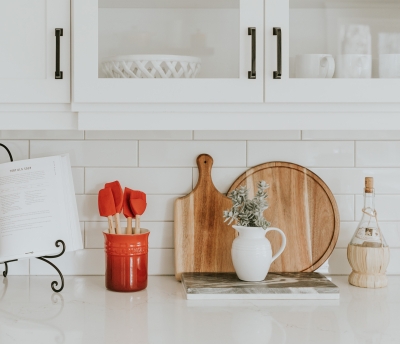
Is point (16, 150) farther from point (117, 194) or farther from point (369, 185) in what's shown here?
point (369, 185)

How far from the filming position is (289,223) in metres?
1.70

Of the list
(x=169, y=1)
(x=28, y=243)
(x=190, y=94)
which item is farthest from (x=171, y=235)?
(x=169, y=1)

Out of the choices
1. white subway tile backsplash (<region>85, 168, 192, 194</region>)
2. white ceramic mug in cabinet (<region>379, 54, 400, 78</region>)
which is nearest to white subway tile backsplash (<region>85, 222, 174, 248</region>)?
white subway tile backsplash (<region>85, 168, 192, 194</region>)

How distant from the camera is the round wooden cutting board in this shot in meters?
1.69

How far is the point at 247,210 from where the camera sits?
5.02ft

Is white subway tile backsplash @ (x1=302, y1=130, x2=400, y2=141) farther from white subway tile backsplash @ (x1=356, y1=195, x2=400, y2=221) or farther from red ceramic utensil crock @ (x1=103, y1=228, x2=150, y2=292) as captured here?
red ceramic utensil crock @ (x1=103, y1=228, x2=150, y2=292)

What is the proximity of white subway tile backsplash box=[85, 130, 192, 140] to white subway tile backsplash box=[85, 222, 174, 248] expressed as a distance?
0.27m

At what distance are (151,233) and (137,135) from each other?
12.6 inches

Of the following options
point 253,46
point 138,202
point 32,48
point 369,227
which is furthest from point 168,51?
point 369,227

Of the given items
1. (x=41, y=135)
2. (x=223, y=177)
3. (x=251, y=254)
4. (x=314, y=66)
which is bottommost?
(x=251, y=254)

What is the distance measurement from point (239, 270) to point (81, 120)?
614mm

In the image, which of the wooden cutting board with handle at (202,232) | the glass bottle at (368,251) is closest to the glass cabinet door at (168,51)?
the wooden cutting board with handle at (202,232)

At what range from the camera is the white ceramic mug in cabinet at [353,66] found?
4.53 feet

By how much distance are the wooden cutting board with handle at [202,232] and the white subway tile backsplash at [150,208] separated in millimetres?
47
